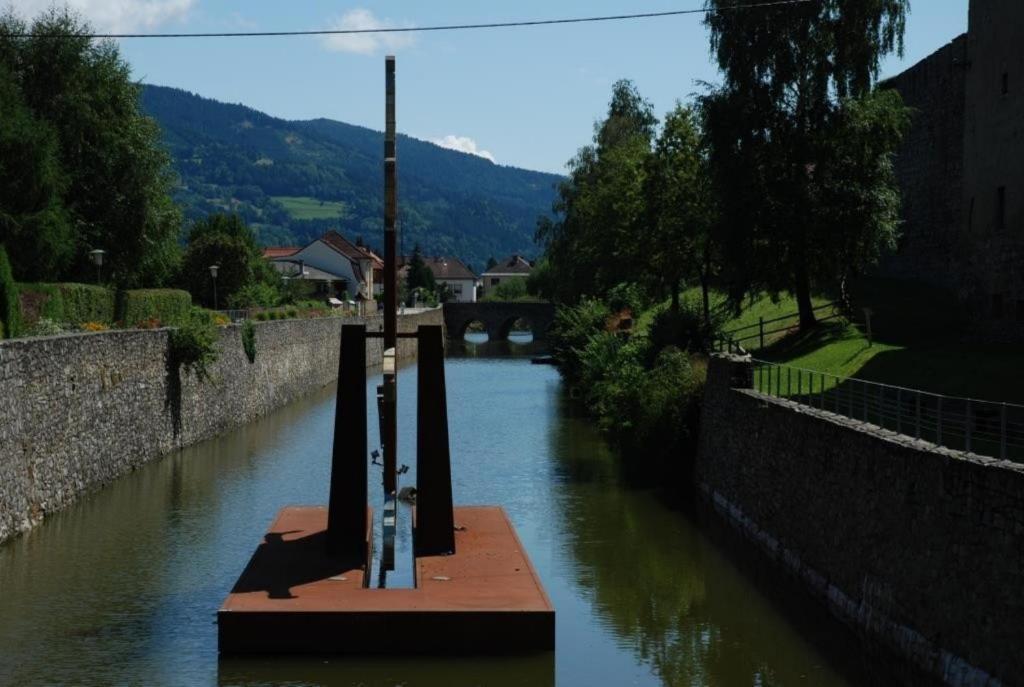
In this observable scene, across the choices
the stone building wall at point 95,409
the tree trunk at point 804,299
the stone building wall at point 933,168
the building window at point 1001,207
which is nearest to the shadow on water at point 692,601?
the building window at point 1001,207

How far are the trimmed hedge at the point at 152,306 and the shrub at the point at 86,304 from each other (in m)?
0.64

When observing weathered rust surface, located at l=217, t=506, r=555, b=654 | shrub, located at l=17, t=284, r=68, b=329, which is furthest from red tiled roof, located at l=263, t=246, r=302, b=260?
weathered rust surface, located at l=217, t=506, r=555, b=654

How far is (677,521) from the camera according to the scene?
27.5 meters

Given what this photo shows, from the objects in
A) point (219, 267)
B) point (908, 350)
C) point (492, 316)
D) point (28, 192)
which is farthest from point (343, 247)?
point (908, 350)

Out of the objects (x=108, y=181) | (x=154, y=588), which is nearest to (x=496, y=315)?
(x=108, y=181)

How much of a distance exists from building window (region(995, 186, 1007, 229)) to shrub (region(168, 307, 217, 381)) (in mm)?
19194

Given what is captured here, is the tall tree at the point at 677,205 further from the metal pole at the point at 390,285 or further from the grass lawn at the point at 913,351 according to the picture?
the metal pole at the point at 390,285

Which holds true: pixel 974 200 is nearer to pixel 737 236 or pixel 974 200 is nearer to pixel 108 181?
pixel 737 236

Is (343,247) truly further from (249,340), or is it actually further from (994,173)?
(994,173)

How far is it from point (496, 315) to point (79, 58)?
235 feet

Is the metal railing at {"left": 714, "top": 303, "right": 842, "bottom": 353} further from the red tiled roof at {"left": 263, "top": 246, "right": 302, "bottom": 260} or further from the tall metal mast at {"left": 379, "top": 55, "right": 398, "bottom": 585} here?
the red tiled roof at {"left": 263, "top": 246, "right": 302, "bottom": 260}

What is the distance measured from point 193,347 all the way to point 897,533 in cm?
2387

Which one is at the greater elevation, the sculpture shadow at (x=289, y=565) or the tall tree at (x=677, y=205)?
the tall tree at (x=677, y=205)

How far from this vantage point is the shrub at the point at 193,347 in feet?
120
